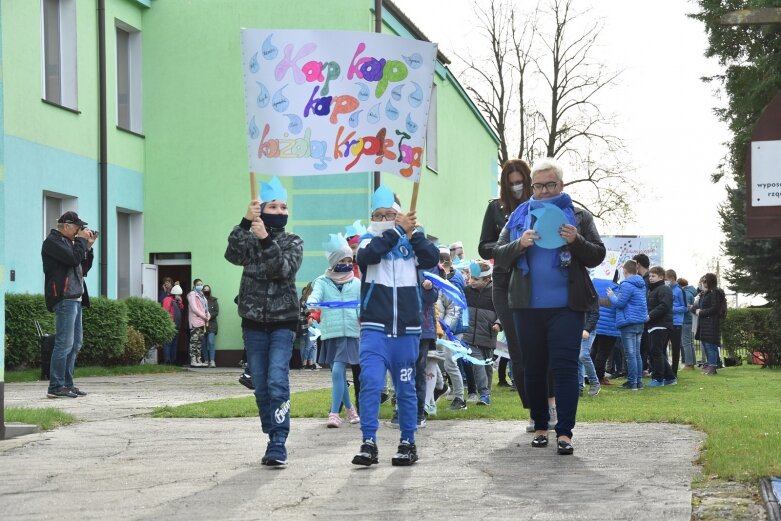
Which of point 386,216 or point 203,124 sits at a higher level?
point 203,124

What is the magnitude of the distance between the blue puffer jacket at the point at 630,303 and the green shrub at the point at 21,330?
8886mm

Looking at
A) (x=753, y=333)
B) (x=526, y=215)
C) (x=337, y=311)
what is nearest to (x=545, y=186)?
(x=526, y=215)

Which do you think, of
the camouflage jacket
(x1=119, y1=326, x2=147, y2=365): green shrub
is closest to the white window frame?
(x1=119, y1=326, x2=147, y2=365): green shrub

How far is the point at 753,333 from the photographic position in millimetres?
28828

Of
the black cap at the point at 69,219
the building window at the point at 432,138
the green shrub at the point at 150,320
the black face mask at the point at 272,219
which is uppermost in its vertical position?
the building window at the point at 432,138

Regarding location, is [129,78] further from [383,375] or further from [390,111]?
[383,375]

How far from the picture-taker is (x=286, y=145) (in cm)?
820

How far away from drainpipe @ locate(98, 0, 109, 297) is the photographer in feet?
32.6

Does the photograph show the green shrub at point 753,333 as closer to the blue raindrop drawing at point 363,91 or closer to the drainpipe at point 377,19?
the drainpipe at point 377,19

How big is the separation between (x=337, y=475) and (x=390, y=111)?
2639 millimetres

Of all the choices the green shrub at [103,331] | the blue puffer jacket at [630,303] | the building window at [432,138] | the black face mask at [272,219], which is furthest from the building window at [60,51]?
the black face mask at [272,219]

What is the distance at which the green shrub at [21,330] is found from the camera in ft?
60.8

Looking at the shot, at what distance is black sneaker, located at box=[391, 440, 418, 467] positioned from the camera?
757cm

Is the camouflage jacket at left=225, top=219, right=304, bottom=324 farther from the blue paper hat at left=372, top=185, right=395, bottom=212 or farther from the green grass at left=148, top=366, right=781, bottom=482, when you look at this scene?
the green grass at left=148, top=366, right=781, bottom=482
